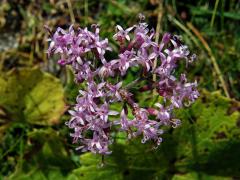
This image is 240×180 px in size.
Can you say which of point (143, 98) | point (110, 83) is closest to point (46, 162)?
point (143, 98)

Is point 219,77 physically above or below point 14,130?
above

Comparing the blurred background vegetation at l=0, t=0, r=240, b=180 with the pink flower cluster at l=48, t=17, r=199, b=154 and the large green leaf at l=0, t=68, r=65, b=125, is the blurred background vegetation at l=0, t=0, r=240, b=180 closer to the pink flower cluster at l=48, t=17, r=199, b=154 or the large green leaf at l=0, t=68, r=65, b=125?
the large green leaf at l=0, t=68, r=65, b=125

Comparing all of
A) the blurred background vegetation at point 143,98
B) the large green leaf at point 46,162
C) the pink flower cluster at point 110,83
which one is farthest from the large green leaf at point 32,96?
the pink flower cluster at point 110,83

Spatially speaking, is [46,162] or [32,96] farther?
[32,96]

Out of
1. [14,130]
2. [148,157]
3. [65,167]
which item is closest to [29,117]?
[14,130]

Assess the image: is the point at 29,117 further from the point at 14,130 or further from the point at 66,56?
the point at 66,56

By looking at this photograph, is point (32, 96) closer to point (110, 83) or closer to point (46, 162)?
point (46, 162)

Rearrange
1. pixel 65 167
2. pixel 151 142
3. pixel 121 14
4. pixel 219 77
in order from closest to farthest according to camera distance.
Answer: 1. pixel 151 142
2. pixel 65 167
3. pixel 219 77
4. pixel 121 14
